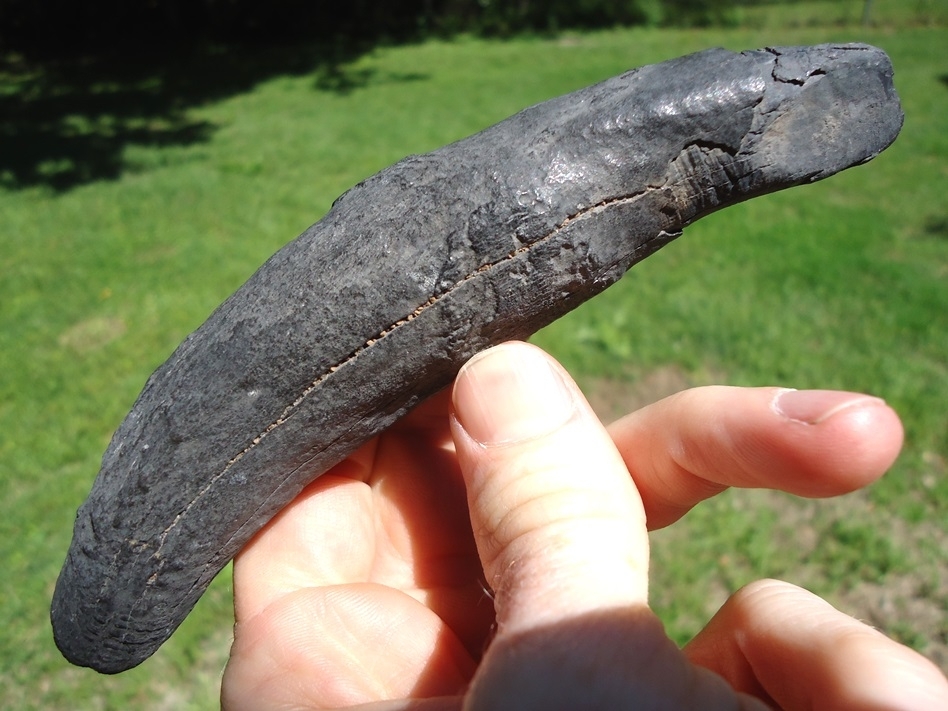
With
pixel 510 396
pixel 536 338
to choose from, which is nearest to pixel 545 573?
pixel 510 396

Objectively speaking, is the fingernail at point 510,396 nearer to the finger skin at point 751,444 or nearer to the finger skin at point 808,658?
the finger skin at point 751,444

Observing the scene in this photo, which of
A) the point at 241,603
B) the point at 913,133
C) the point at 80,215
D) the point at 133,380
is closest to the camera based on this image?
the point at 241,603

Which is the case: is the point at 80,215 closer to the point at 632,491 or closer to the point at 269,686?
the point at 269,686

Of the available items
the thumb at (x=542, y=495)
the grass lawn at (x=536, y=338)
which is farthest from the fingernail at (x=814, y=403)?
the grass lawn at (x=536, y=338)

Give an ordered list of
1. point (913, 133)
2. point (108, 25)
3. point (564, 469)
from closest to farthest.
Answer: point (564, 469) < point (913, 133) < point (108, 25)

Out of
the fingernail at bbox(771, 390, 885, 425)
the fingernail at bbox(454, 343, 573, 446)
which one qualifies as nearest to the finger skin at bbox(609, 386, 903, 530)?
the fingernail at bbox(771, 390, 885, 425)

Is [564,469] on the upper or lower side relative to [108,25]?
lower

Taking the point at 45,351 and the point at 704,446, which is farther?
the point at 45,351

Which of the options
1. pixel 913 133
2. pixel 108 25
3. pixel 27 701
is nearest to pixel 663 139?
pixel 27 701
